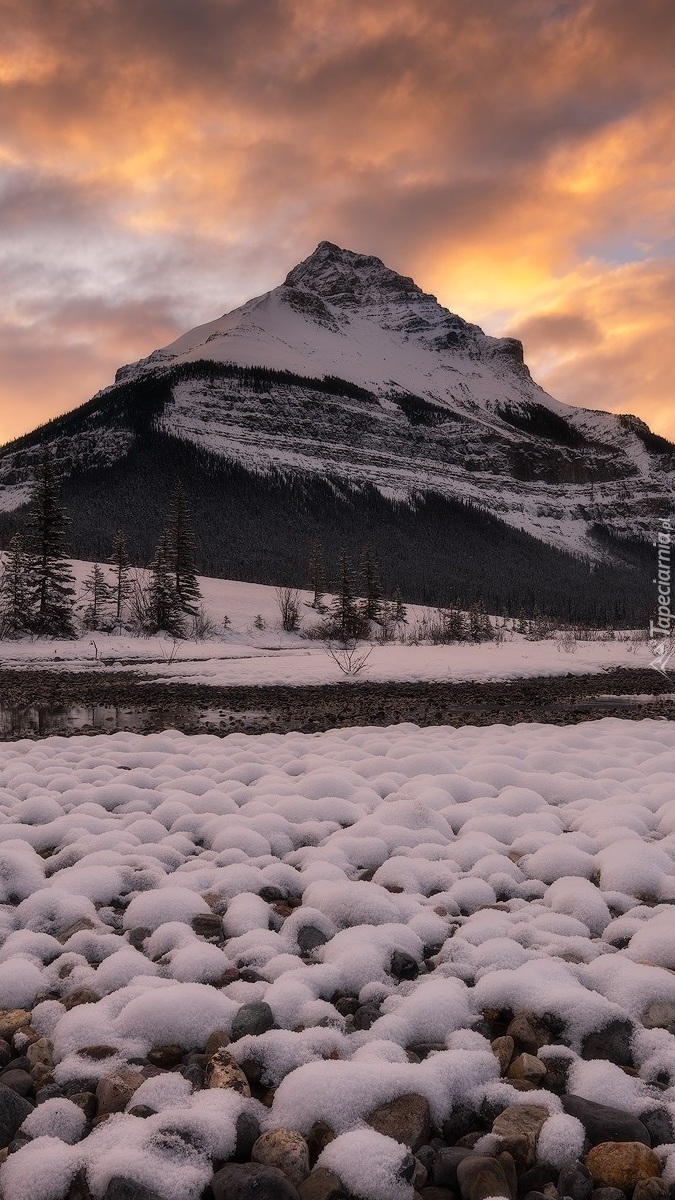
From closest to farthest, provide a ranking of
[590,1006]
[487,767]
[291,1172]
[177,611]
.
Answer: [291,1172] < [590,1006] < [487,767] < [177,611]

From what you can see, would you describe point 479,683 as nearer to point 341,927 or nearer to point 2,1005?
point 341,927

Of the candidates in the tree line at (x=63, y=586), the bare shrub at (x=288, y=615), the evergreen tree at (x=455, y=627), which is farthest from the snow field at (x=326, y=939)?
the bare shrub at (x=288, y=615)

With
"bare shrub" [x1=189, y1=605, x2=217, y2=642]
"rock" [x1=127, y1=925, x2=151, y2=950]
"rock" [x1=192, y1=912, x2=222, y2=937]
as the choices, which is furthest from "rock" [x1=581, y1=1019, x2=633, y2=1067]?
"bare shrub" [x1=189, y1=605, x2=217, y2=642]

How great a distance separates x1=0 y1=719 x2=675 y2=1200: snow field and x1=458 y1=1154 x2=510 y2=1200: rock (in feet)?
0.68

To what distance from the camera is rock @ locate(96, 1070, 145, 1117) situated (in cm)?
240

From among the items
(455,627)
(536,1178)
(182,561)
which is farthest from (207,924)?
(182,561)

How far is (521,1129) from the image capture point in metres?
2.26

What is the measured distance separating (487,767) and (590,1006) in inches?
162

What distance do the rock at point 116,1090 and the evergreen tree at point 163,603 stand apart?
40.1 meters

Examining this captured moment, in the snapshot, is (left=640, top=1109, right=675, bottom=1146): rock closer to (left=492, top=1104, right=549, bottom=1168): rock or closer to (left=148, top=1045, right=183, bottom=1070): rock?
(left=492, top=1104, right=549, bottom=1168): rock

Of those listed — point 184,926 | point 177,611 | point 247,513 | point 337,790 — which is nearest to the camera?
point 184,926

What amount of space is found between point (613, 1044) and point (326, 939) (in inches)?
63.7

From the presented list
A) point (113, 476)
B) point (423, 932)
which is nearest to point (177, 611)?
point (423, 932)

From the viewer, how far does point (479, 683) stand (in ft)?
68.1
